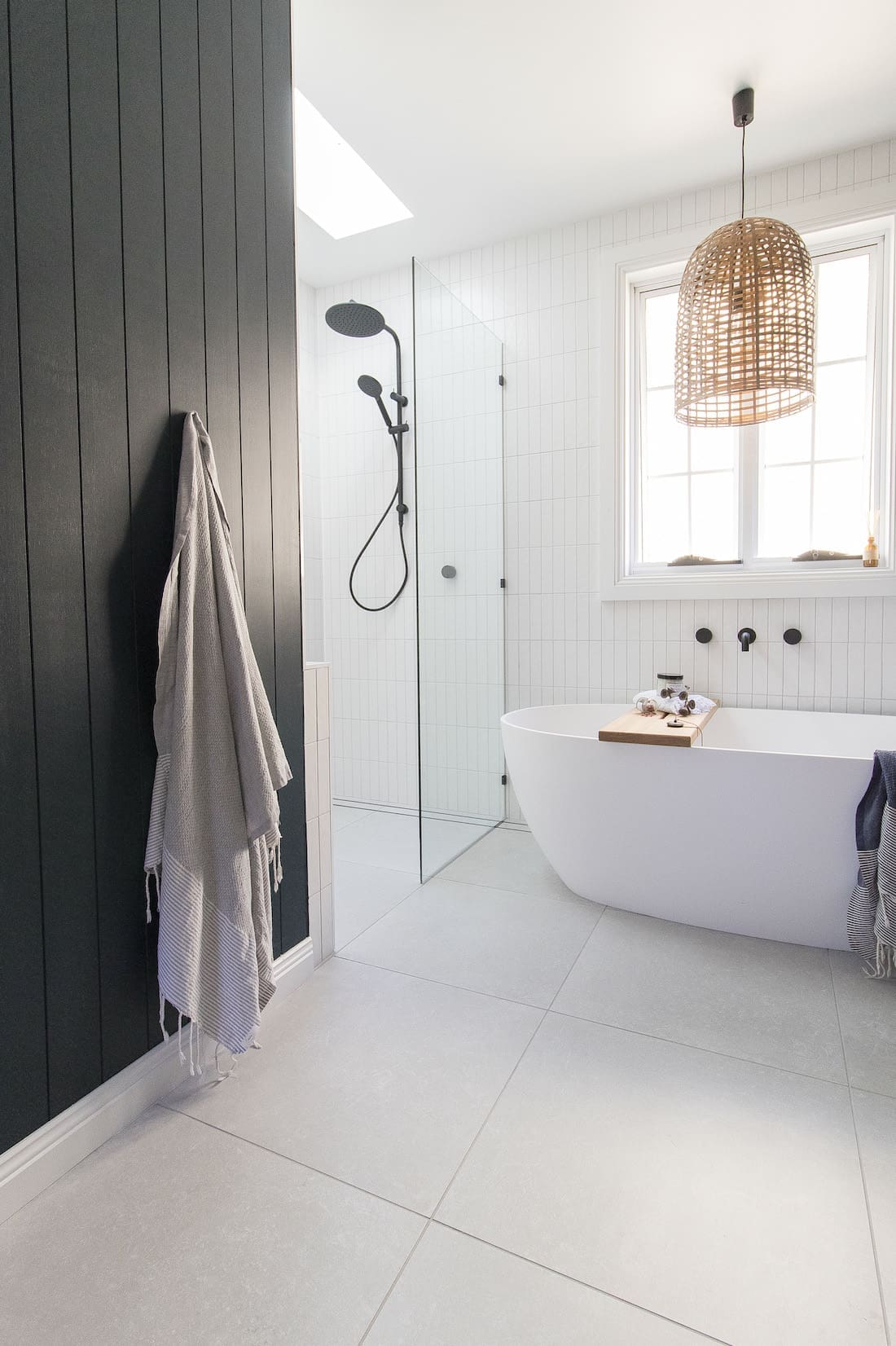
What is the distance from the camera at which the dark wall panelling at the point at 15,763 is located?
1.09 m

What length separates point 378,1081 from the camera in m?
1.48

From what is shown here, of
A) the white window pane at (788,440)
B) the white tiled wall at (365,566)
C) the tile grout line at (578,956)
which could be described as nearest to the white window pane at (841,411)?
the white window pane at (788,440)

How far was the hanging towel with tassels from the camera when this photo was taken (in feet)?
4.44

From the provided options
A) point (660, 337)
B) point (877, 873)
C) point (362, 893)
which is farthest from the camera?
point (660, 337)

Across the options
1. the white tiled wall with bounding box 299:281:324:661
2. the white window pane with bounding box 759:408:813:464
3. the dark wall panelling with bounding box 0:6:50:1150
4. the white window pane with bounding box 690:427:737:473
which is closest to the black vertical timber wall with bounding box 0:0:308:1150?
the dark wall panelling with bounding box 0:6:50:1150

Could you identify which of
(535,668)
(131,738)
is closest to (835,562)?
(535,668)

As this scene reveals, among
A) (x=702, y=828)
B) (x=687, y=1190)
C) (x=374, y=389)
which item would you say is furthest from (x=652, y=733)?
(x=374, y=389)

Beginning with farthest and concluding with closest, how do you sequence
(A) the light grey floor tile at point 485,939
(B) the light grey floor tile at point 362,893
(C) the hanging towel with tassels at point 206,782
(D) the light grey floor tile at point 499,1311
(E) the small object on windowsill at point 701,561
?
(E) the small object on windowsill at point 701,561 < (B) the light grey floor tile at point 362,893 < (A) the light grey floor tile at point 485,939 < (C) the hanging towel with tassels at point 206,782 < (D) the light grey floor tile at point 499,1311

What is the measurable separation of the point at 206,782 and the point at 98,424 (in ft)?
2.35

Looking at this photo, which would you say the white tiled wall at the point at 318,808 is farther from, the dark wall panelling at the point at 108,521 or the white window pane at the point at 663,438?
the white window pane at the point at 663,438

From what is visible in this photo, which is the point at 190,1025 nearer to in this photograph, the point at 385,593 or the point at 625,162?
the point at 385,593

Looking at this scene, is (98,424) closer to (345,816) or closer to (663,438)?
(663,438)

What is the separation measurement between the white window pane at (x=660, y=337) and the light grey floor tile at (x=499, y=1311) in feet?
9.99

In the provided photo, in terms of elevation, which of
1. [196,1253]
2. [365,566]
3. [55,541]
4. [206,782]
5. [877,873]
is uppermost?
[365,566]
